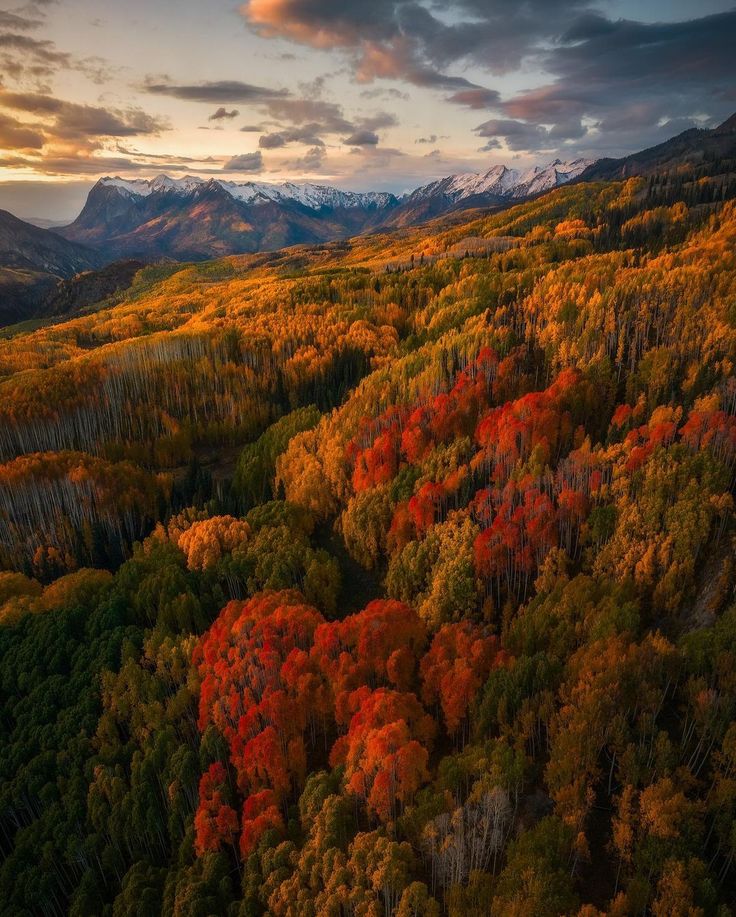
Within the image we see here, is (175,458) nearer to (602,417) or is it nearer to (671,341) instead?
(602,417)

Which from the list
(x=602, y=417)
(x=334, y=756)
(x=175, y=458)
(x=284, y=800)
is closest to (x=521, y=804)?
→ (x=334, y=756)

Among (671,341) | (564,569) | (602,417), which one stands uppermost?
(671,341)

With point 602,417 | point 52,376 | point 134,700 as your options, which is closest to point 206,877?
point 134,700

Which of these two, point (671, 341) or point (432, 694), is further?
point (671, 341)

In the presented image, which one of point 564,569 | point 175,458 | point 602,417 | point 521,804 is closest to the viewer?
point 521,804

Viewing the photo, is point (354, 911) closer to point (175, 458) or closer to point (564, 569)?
point (564, 569)

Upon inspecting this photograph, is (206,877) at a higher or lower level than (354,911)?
lower

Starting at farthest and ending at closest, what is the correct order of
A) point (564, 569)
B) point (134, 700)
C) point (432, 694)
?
point (564, 569) → point (134, 700) → point (432, 694)
